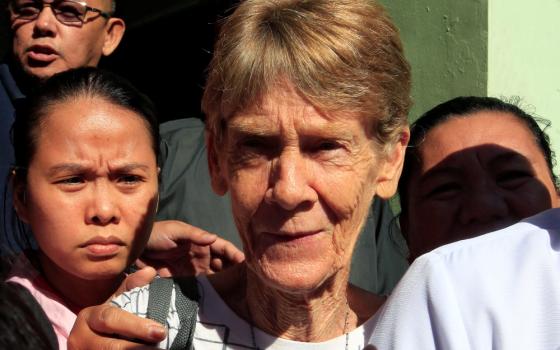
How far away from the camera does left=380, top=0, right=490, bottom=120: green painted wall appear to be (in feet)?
11.3

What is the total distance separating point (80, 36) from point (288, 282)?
158cm

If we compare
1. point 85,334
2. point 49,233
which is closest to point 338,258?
point 85,334

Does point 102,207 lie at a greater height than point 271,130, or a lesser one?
lesser

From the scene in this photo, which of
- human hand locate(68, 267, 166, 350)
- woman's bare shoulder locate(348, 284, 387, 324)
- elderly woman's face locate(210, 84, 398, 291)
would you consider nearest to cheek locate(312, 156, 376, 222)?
elderly woman's face locate(210, 84, 398, 291)

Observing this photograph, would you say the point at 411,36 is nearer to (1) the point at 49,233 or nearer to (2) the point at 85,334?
(1) the point at 49,233

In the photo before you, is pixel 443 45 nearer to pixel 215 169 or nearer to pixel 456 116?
pixel 456 116

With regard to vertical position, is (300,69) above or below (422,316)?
above

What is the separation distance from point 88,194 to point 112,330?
0.53 m

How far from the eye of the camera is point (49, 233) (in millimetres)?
2252

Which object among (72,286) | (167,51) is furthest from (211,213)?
(167,51)

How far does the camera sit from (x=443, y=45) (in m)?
3.57

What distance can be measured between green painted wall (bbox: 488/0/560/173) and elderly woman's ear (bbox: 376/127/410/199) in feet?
4.36

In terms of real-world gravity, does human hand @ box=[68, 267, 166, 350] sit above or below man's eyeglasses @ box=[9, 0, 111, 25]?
below

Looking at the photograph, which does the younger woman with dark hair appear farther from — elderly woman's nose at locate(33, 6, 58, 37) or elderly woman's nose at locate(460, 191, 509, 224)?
elderly woman's nose at locate(33, 6, 58, 37)
